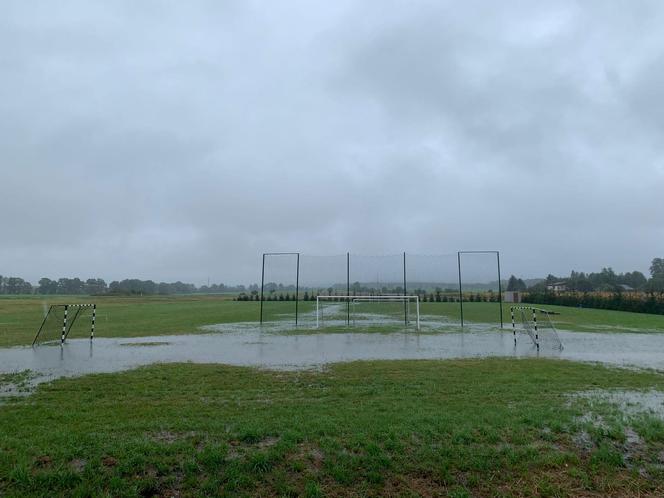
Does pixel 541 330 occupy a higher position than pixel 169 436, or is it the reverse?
pixel 541 330

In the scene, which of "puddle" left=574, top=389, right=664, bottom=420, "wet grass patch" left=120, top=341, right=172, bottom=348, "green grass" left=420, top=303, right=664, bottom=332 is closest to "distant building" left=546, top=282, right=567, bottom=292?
"green grass" left=420, top=303, right=664, bottom=332

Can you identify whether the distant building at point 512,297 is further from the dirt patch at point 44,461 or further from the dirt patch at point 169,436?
the dirt patch at point 44,461

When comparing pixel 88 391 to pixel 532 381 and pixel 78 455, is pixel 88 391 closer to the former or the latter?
pixel 78 455

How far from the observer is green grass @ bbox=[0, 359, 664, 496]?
3766 mm

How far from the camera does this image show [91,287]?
10562cm

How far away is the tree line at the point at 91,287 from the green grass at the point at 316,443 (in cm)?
8974

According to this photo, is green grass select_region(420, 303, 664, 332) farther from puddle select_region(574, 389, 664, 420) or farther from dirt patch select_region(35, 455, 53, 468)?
dirt patch select_region(35, 455, 53, 468)

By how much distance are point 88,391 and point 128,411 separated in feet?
5.80

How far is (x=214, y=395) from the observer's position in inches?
263

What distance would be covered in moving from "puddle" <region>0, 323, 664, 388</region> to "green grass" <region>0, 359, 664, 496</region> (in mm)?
2847

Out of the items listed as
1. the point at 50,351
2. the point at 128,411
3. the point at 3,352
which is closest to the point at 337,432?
the point at 128,411

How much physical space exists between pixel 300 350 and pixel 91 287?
4332 inches

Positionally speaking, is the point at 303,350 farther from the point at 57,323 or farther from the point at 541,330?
the point at 541,330

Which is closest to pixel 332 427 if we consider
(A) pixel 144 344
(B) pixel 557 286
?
(A) pixel 144 344
